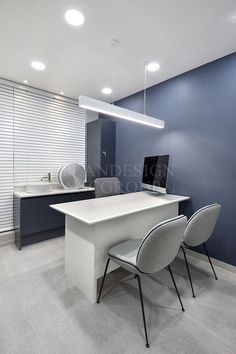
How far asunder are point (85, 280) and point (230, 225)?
5.90 feet

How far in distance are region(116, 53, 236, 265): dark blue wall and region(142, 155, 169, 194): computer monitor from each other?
34 centimetres

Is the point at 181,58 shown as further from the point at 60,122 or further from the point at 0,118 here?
the point at 0,118

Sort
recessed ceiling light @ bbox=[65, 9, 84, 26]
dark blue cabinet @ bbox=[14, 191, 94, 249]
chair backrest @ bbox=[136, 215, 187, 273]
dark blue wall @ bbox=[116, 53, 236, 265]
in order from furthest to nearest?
dark blue cabinet @ bbox=[14, 191, 94, 249] → dark blue wall @ bbox=[116, 53, 236, 265] → recessed ceiling light @ bbox=[65, 9, 84, 26] → chair backrest @ bbox=[136, 215, 187, 273]

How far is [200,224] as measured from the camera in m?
1.75

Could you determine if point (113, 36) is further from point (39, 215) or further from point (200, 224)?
point (39, 215)

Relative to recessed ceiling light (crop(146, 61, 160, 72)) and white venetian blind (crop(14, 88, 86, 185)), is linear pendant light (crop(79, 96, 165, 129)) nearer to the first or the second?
recessed ceiling light (crop(146, 61, 160, 72))

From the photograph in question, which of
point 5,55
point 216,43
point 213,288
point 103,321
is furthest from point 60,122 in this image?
point 213,288

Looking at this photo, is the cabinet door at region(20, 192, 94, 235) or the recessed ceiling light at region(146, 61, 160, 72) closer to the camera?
the recessed ceiling light at region(146, 61, 160, 72)

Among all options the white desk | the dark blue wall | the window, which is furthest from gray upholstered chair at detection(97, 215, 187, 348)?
the window

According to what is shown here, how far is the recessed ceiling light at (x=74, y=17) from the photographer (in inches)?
63.7

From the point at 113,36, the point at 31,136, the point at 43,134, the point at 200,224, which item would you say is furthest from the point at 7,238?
the point at 113,36

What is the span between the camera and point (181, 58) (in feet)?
7.53

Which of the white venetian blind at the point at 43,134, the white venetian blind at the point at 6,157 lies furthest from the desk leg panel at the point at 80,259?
the white venetian blind at the point at 43,134

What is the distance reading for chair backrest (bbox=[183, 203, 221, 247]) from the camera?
1.72 metres
